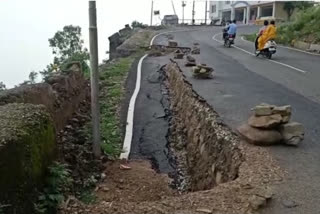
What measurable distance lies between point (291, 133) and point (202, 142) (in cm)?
198

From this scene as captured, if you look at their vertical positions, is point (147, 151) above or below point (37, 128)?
below

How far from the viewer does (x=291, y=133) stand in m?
6.09

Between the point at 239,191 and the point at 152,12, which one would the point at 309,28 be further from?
→ the point at 152,12

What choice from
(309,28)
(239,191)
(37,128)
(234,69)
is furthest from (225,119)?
(309,28)

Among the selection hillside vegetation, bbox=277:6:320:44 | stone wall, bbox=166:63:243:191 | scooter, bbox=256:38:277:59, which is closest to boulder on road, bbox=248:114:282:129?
stone wall, bbox=166:63:243:191

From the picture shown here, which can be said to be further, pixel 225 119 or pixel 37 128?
pixel 225 119

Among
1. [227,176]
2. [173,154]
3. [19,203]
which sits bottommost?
[173,154]

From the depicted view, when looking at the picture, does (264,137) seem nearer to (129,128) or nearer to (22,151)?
(22,151)

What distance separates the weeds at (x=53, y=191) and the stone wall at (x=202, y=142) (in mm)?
2272

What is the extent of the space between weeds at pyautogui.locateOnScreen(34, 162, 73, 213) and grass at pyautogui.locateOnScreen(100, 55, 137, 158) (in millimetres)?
2653

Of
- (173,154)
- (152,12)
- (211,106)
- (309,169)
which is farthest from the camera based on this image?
(152,12)

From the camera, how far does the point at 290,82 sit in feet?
39.9

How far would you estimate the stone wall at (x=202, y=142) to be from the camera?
617 cm

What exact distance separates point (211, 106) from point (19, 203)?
5.79 meters
